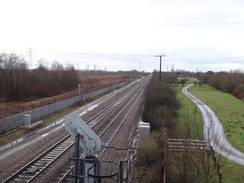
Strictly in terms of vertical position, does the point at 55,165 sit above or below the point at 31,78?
below

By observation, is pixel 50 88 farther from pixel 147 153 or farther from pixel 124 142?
pixel 147 153

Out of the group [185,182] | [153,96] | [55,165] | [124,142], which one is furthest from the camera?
[153,96]

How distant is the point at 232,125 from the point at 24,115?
19413 mm

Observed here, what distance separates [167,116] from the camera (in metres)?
20.0

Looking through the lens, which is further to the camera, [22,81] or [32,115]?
[22,81]

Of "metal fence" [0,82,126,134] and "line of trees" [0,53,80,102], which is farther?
"line of trees" [0,53,80,102]

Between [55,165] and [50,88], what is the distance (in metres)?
37.6

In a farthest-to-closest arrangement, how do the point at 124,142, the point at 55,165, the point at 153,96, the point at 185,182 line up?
the point at 153,96, the point at 124,142, the point at 55,165, the point at 185,182

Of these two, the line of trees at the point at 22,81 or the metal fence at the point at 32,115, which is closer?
the metal fence at the point at 32,115

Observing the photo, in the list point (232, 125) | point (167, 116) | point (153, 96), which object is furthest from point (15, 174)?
point (232, 125)

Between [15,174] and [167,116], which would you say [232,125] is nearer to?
[167,116]

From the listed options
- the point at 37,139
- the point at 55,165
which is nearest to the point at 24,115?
the point at 37,139

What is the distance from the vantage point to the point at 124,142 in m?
16.7

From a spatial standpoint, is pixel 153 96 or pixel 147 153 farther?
pixel 153 96
